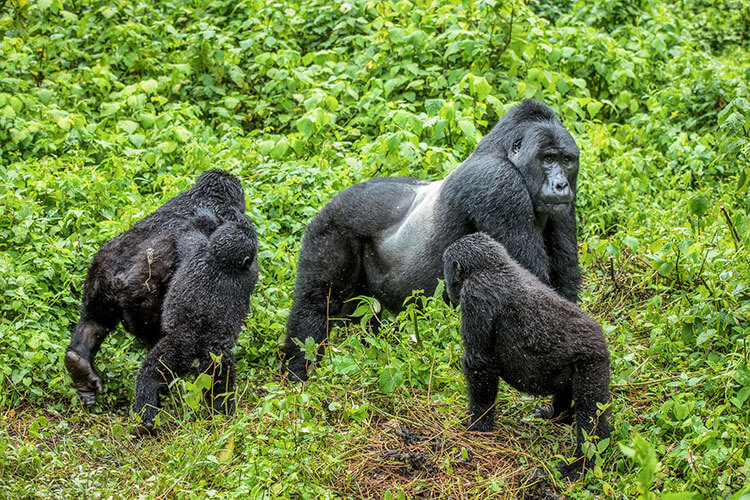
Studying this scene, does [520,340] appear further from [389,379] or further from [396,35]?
[396,35]

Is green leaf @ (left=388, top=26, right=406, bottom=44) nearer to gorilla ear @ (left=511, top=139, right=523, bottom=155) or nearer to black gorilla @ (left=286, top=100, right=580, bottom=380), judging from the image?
black gorilla @ (left=286, top=100, right=580, bottom=380)

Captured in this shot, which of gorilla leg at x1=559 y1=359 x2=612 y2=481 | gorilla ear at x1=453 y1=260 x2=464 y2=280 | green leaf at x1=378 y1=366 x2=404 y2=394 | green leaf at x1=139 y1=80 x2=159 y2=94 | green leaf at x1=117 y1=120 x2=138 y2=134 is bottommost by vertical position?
green leaf at x1=378 y1=366 x2=404 y2=394

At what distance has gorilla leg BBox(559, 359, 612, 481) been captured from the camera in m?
3.31

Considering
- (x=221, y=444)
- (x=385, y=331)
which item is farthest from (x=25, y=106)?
(x=221, y=444)

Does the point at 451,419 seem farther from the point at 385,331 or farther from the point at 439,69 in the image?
the point at 439,69

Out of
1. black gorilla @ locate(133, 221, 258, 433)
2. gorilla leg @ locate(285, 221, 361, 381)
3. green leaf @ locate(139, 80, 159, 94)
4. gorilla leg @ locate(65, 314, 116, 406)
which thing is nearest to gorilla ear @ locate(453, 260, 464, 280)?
black gorilla @ locate(133, 221, 258, 433)

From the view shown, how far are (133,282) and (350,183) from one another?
7.03 feet

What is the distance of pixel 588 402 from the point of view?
3318mm

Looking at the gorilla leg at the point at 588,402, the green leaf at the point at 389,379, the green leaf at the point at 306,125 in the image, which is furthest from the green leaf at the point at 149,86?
the gorilla leg at the point at 588,402

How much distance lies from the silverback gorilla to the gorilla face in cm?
149

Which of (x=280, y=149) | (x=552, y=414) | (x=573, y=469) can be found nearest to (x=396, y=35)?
(x=280, y=149)

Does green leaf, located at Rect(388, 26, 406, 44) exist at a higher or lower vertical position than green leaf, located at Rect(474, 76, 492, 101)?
higher

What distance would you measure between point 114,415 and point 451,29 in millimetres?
4467

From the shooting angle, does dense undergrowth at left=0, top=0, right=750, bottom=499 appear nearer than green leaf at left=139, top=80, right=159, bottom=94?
Yes
